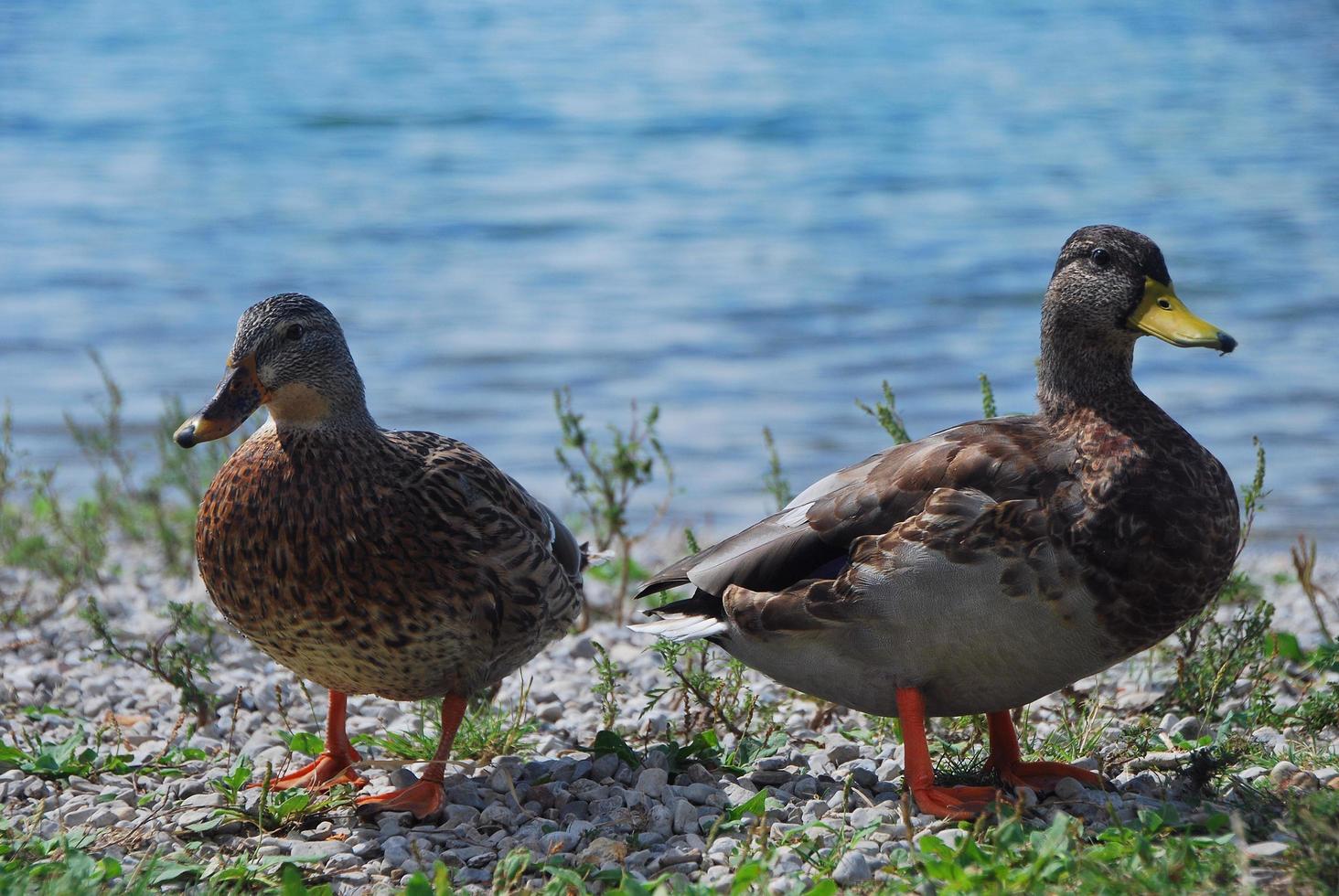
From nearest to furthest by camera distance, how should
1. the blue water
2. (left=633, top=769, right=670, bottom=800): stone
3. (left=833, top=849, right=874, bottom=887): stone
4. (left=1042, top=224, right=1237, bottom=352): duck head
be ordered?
(left=833, top=849, right=874, bottom=887): stone → (left=1042, top=224, right=1237, bottom=352): duck head → (left=633, top=769, right=670, bottom=800): stone → the blue water

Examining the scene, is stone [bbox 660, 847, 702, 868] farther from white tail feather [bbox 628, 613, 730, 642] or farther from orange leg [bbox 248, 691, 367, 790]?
orange leg [bbox 248, 691, 367, 790]

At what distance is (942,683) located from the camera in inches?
128

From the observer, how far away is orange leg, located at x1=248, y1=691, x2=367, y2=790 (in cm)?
365

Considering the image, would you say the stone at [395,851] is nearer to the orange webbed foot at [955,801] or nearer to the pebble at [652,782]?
the pebble at [652,782]

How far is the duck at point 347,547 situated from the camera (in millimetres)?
3363

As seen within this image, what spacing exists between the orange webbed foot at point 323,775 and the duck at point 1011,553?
83 centimetres

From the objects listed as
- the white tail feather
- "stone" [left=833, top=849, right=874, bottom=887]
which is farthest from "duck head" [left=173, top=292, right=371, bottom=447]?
"stone" [left=833, top=849, right=874, bottom=887]

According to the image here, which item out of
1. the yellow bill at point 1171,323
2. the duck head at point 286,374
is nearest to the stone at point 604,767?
the duck head at point 286,374

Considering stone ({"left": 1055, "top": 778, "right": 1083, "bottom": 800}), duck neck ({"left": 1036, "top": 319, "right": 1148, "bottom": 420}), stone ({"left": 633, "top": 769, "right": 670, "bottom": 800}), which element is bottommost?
stone ({"left": 633, "top": 769, "right": 670, "bottom": 800})

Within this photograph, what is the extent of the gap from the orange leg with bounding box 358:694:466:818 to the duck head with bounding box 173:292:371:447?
2.53ft

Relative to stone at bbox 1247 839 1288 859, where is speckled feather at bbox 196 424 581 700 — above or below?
above

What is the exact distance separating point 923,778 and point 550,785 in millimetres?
909

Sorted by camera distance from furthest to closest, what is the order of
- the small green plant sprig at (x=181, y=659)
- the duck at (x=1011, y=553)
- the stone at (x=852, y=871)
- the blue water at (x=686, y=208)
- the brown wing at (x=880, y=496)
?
the blue water at (x=686, y=208)
the small green plant sprig at (x=181, y=659)
the brown wing at (x=880, y=496)
the duck at (x=1011, y=553)
the stone at (x=852, y=871)

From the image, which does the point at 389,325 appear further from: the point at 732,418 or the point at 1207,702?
the point at 1207,702
